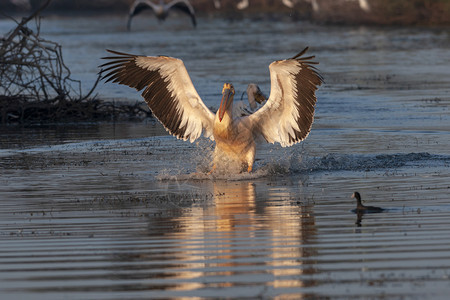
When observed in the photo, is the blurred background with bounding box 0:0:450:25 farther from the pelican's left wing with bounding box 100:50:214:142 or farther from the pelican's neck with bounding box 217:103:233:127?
the pelican's neck with bounding box 217:103:233:127

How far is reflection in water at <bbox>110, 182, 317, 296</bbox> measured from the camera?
5.91 meters

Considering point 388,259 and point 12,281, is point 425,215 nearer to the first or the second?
point 388,259

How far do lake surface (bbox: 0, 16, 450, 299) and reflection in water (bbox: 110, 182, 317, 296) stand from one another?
0.6 inches

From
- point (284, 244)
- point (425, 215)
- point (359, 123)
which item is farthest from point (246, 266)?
point (359, 123)

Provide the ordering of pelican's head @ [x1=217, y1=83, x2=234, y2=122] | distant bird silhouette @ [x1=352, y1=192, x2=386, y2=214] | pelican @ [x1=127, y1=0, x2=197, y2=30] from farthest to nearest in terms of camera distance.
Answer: pelican @ [x1=127, y1=0, x2=197, y2=30] < pelican's head @ [x1=217, y1=83, x2=234, y2=122] < distant bird silhouette @ [x1=352, y1=192, x2=386, y2=214]

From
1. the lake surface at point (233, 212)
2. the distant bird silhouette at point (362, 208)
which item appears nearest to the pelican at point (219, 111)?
the lake surface at point (233, 212)

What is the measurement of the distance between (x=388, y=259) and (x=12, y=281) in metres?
2.37

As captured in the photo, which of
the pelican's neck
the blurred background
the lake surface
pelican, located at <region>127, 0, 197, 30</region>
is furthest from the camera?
pelican, located at <region>127, 0, 197, 30</region>

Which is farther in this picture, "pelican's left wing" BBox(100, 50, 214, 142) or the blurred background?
the blurred background

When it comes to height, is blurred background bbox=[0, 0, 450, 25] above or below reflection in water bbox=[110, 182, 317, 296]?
above

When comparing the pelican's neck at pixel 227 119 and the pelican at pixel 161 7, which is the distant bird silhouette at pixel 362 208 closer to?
the pelican's neck at pixel 227 119

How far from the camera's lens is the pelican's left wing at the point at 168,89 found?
11109 millimetres

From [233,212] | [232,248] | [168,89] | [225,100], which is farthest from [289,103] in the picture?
[232,248]

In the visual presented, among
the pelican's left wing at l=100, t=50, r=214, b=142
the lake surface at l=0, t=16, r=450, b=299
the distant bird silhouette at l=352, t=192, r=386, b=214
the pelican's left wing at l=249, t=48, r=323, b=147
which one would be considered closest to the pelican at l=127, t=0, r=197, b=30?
the lake surface at l=0, t=16, r=450, b=299
